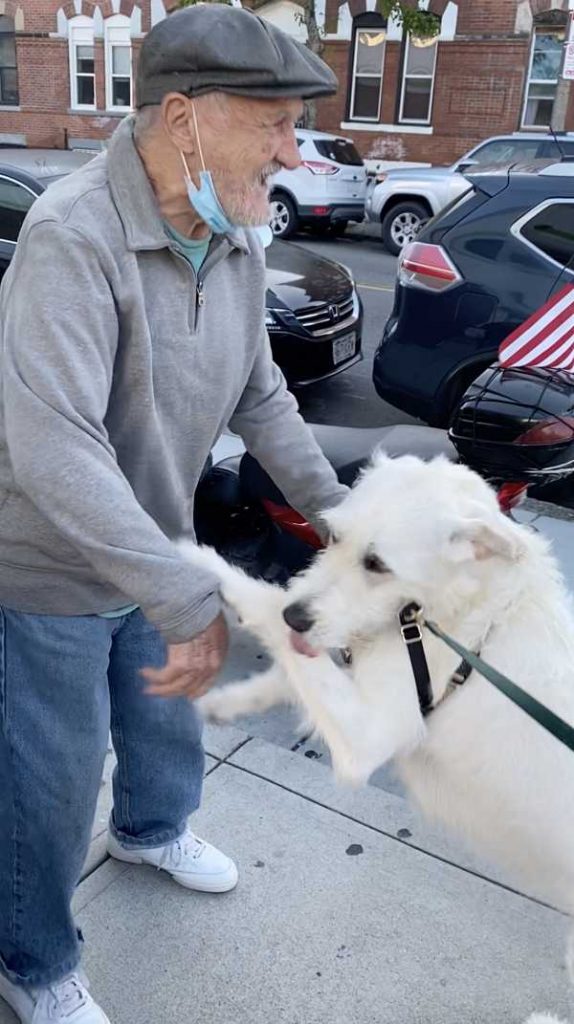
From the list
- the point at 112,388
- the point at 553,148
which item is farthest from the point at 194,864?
the point at 553,148

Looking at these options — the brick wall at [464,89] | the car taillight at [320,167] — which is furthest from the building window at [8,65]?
the car taillight at [320,167]

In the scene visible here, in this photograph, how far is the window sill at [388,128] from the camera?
71.7ft

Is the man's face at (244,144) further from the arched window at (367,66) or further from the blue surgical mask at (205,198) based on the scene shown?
the arched window at (367,66)

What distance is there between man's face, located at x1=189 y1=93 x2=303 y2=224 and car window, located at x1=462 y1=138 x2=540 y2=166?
592 inches

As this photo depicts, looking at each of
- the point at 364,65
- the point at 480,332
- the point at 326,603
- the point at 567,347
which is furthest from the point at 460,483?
the point at 364,65

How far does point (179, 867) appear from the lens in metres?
2.78

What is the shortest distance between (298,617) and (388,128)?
2229 centimetres

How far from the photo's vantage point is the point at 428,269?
6.62m

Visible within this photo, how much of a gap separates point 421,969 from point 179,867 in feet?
2.45

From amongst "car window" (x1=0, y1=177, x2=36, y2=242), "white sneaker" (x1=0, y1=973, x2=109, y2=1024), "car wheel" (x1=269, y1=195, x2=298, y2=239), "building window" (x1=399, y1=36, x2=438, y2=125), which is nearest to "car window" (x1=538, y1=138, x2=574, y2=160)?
"car wheel" (x1=269, y1=195, x2=298, y2=239)

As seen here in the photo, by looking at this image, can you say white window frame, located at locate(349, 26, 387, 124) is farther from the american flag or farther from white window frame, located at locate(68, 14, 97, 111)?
the american flag

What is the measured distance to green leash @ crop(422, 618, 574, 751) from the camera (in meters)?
1.89

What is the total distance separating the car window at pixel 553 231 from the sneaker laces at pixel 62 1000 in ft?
18.0

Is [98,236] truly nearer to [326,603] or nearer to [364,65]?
[326,603]
